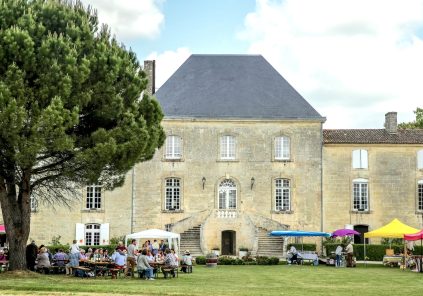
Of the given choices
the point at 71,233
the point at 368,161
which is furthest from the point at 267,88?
the point at 71,233

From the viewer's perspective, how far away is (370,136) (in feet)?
129

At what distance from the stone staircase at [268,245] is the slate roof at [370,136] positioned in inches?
225

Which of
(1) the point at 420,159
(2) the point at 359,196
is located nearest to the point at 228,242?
(2) the point at 359,196

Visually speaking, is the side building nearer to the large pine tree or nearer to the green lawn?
the green lawn

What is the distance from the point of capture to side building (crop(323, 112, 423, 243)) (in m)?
38.4

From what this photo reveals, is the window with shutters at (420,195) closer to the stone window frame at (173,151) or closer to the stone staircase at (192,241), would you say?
the stone staircase at (192,241)

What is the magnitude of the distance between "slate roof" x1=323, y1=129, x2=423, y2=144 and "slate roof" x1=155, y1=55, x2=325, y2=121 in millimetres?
1740

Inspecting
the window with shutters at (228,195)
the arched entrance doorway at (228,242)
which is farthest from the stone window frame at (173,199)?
the arched entrance doorway at (228,242)

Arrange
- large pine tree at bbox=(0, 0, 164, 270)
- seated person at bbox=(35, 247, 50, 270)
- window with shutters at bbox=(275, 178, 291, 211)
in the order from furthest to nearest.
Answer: window with shutters at bbox=(275, 178, 291, 211), seated person at bbox=(35, 247, 50, 270), large pine tree at bbox=(0, 0, 164, 270)

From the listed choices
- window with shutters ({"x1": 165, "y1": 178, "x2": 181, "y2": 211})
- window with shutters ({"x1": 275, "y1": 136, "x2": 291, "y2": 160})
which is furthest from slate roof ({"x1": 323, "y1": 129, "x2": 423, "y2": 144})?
window with shutters ({"x1": 165, "y1": 178, "x2": 181, "y2": 211})

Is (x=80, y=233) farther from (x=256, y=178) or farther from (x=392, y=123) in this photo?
(x=392, y=123)

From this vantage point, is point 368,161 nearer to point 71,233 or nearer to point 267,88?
point 267,88

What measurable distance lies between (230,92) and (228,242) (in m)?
7.62

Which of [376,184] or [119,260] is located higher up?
[376,184]
